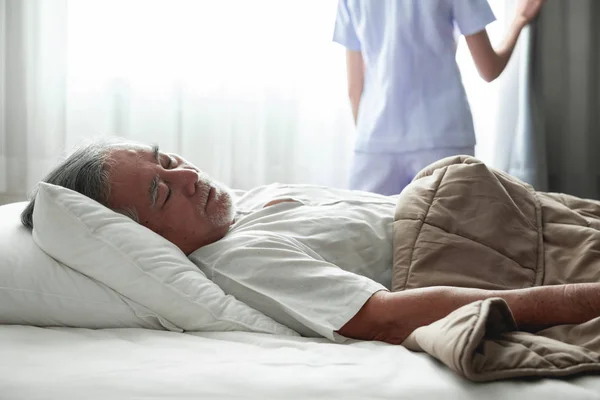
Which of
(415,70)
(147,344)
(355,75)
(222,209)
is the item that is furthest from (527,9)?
(147,344)

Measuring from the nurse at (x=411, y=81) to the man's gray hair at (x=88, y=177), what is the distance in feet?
3.79

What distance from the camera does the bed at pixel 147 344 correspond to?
0.95 m

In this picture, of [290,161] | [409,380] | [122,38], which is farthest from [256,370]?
[122,38]

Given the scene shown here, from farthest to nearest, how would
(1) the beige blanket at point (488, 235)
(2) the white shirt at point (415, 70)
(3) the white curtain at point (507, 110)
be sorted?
(3) the white curtain at point (507, 110) → (2) the white shirt at point (415, 70) → (1) the beige blanket at point (488, 235)

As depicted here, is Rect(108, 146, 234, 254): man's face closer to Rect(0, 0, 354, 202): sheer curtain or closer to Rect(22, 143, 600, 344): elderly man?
Rect(22, 143, 600, 344): elderly man

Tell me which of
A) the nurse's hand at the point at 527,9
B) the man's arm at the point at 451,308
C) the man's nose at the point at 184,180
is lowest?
the man's arm at the point at 451,308

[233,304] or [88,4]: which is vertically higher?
[88,4]

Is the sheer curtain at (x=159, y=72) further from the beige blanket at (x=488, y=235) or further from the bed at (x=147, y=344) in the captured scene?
the bed at (x=147, y=344)

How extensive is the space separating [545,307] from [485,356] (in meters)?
0.26

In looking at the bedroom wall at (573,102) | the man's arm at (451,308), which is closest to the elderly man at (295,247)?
the man's arm at (451,308)

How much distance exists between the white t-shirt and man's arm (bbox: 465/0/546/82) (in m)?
0.91

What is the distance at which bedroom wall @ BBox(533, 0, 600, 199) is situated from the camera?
9.36 feet

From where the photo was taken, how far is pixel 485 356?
95 centimetres

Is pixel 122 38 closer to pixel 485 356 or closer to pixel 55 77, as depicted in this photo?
pixel 55 77
